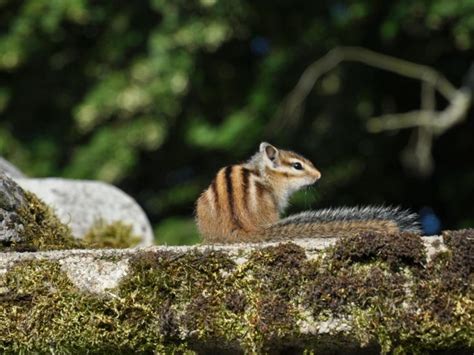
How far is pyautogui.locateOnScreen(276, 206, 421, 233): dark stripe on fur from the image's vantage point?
11.1 ft

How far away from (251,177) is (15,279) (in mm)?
2410

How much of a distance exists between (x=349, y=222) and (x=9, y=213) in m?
1.04

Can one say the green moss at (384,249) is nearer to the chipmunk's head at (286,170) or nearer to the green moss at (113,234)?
the green moss at (113,234)

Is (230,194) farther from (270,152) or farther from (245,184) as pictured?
(270,152)

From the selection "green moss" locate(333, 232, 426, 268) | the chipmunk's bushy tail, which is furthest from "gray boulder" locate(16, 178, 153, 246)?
"green moss" locate(333, 232, 426, 268)

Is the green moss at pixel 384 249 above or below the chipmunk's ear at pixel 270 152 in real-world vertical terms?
below

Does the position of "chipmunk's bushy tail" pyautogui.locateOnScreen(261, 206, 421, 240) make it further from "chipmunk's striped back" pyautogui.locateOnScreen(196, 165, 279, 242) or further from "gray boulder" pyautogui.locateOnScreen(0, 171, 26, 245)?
"gray boulder" pyautogui.locateOnScreen(0, 171, 26, 245)

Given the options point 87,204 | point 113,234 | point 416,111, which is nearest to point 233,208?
point 113,234

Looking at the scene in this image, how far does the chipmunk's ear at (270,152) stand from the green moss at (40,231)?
188 centimetres

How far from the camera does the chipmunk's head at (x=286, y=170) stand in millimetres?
5652

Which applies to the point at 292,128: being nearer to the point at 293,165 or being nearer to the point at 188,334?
the point at 293,165

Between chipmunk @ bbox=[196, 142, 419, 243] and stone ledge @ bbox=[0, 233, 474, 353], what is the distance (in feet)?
1.54

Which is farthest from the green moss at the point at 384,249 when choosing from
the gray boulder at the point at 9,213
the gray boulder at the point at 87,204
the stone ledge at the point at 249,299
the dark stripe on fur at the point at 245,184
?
the gray boulder at the point at 87,204

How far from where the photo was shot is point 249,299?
279cm
